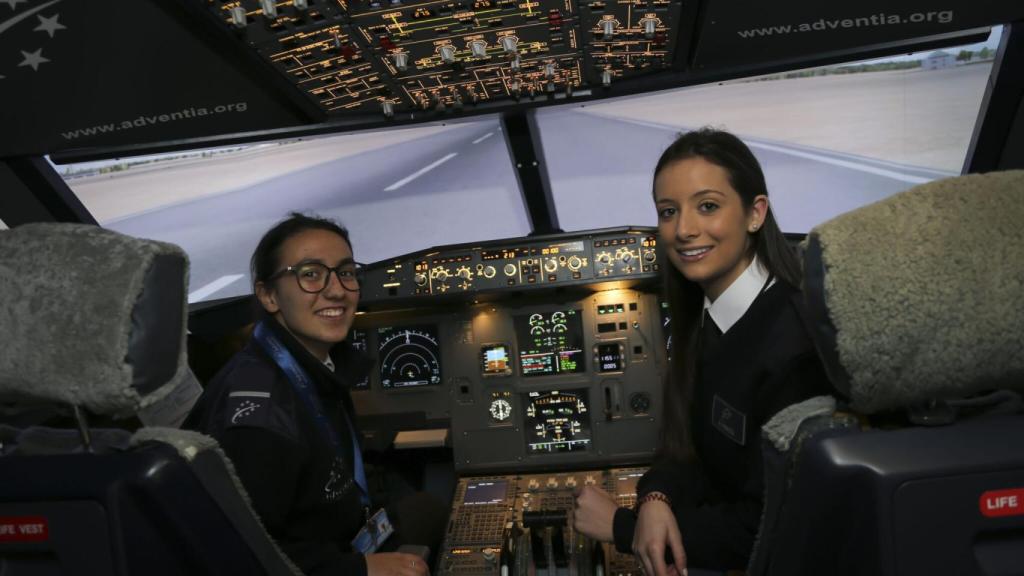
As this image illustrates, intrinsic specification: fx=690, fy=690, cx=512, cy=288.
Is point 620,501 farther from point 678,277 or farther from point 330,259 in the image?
point 330,259

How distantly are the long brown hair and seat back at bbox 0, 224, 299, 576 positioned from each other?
0.91m

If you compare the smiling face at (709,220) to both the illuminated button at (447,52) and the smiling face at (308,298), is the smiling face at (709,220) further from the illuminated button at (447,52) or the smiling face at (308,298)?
the illuminated button at (447,52)

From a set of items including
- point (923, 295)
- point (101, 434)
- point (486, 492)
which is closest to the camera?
point (923, 295)

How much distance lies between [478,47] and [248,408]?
53.6 inches

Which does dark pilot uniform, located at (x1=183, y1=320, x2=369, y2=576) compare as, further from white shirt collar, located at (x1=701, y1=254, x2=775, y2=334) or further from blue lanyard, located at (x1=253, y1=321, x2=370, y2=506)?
white shirt collar, located at (x1=701, y1=254, x2=775, y2=334)

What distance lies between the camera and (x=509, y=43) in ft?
7.07

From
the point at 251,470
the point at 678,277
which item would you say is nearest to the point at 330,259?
the point at 251,470

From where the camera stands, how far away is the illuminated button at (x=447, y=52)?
2.17m

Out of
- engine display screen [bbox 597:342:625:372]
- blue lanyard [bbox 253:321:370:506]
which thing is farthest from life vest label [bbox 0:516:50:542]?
engine display screen [bbox 597:342:625:372]

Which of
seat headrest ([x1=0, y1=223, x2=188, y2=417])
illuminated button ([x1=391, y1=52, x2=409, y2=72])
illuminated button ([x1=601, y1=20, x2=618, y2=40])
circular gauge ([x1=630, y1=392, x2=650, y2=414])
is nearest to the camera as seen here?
seat headrest ([x1=0, y1=223, x2=188, y2=417])

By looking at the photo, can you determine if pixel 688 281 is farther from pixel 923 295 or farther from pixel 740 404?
pixel 923 295

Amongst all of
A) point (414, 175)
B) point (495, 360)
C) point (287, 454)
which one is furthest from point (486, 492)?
point (414, 175)

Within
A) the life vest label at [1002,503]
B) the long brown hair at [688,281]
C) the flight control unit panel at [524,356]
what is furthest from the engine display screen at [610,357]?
the life vest label at [1002,503]

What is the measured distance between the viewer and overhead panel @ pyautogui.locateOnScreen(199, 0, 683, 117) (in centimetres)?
191
